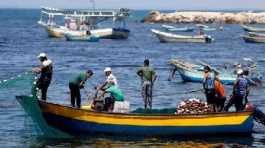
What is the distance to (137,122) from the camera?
26766mm

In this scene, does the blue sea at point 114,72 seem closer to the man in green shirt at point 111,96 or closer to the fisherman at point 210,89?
the man in green shirt at point 111,96

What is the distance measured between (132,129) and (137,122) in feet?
1.23

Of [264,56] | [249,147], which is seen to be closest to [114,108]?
[249,147]

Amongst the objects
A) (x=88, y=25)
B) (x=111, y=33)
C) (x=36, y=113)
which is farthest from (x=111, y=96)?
(x=88, y=25)

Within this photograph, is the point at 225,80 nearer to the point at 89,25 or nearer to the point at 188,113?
the point at 188,113

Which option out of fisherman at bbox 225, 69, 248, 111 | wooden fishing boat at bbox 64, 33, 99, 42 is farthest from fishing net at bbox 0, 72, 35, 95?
wooden fishing boat at bbox 64, 33, 99, 42

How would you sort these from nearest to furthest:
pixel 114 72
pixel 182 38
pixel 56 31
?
1. pixel 114 72
2. pixel 182 38
3. pixel 56 31

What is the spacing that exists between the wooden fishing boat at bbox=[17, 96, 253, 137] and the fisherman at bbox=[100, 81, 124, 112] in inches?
31.4

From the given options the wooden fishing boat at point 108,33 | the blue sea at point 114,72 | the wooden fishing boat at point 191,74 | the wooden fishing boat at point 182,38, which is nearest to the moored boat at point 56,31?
the blue sea at point 114,72

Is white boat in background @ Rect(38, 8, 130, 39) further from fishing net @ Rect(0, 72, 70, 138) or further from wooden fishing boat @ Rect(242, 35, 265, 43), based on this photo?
fishing net @ Rect(0, 72, 70, 138)

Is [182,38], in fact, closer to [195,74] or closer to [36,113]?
[195,74]

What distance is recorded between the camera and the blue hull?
26.9 m

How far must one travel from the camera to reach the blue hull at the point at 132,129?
88.4ft

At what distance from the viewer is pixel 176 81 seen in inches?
1924
